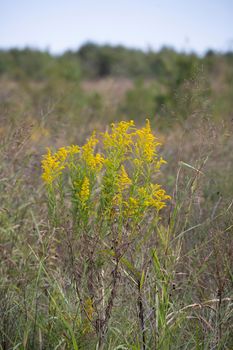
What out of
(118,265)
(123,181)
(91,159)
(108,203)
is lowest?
(118,265)

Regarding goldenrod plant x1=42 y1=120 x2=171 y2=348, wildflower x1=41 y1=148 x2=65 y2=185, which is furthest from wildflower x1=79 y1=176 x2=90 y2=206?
wildflower x1=41 y1=148 x2=65 y2=185

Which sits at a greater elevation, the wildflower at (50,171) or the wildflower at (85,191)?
the wildflower at (50,171)

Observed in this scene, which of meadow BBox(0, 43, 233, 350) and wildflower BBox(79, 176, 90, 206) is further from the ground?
wildflower BBox(79, 176, 90, 206)

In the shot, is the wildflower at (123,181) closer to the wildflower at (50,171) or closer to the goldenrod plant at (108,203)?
Result: the goldenrod plant at (108,203)

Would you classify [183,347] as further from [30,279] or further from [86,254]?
[30,279]

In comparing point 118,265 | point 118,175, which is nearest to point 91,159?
point 118,175

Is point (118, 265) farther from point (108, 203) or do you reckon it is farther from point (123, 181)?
point (123, 181)

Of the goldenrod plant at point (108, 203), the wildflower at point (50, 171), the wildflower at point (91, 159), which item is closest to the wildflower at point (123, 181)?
the goldenrod plant at point (108, 203)

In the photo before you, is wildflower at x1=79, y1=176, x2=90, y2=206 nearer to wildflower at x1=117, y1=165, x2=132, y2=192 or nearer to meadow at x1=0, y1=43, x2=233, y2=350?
meadow at x1=0, y1=43, x2=233, y2=350

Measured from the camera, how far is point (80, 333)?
2.66m

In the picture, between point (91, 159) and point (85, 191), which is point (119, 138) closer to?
point (91, 159)

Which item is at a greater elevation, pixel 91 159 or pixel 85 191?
pixel 91 159

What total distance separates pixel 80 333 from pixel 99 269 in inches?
13.6

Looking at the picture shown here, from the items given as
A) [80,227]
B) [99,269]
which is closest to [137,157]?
[80,227]
